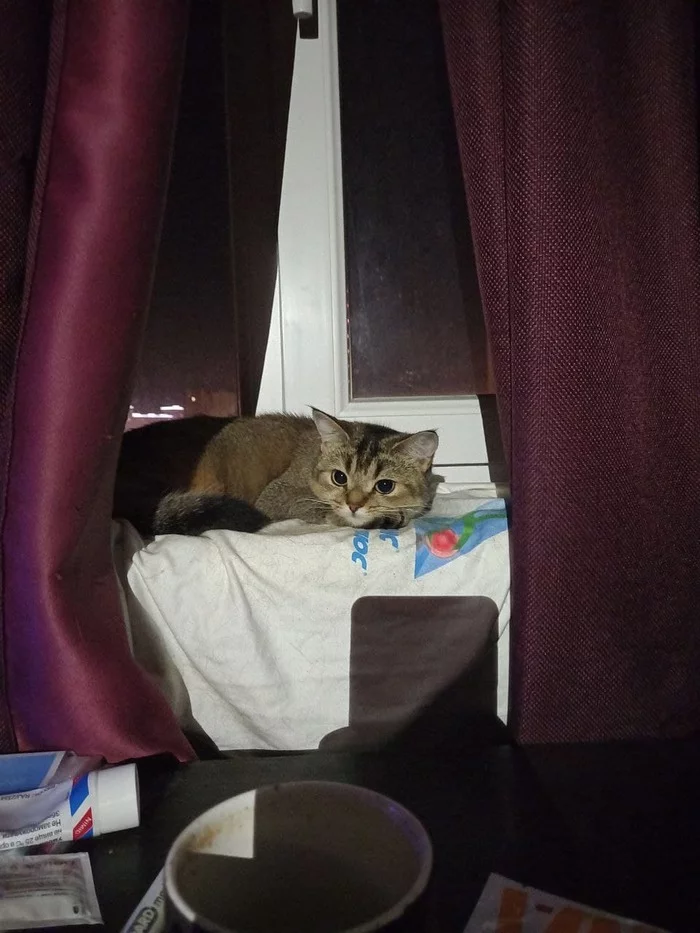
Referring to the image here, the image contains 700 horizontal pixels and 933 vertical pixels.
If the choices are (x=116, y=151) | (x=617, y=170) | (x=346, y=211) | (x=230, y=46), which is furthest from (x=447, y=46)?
(x=230, y=46)

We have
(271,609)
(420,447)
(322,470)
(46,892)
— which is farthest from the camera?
(322,470)

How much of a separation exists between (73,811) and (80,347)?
1.60ft

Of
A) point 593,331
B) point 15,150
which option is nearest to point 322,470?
point 593,331

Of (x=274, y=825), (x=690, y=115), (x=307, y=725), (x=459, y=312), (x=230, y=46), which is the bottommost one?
(x=307, y=725)

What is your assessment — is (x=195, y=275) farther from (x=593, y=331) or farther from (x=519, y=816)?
(x=519, y=816)

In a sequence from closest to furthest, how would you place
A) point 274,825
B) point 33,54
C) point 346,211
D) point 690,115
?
point 274,825 < point 33,54 < point 690,115 < point 346,211

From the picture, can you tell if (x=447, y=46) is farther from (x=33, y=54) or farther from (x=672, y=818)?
(x=672, y=818)

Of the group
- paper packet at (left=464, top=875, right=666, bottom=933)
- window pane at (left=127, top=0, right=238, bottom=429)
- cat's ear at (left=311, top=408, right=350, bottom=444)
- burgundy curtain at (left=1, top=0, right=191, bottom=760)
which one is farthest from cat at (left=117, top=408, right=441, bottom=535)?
paper packet at (left=464, top=875, right=666, bottom=933)

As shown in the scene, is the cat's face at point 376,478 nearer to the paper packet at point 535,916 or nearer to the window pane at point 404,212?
the window pane at point 404,212

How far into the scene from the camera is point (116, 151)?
0.70 meters

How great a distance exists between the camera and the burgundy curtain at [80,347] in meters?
0.69

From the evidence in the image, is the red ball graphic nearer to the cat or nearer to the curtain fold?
the cat

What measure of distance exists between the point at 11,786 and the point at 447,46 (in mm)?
986

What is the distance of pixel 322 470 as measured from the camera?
1514mm
